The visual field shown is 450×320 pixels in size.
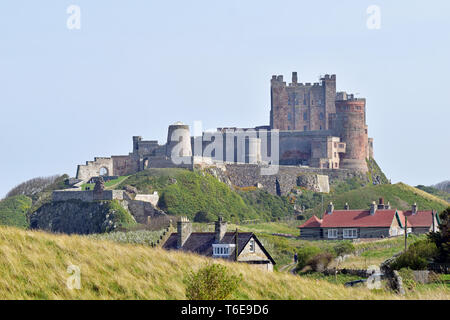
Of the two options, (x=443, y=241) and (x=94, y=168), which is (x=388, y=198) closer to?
(x=94, y=168)

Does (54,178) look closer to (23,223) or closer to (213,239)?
(23,223)

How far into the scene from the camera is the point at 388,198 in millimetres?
88562

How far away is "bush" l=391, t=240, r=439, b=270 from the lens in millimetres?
39844

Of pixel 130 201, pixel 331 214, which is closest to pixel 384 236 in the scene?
pixel 331 214

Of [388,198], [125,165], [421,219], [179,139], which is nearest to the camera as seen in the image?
[421,219]

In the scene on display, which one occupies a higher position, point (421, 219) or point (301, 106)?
point (301, 106)

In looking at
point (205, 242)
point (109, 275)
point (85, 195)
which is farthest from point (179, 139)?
point (109, 275)

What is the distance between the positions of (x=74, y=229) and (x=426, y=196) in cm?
3874

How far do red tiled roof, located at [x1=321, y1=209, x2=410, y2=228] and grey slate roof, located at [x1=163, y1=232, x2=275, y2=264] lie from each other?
22.5 meters

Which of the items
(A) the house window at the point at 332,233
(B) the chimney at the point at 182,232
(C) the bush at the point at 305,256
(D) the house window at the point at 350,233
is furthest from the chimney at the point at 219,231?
(A) the house window at the point at 332,233

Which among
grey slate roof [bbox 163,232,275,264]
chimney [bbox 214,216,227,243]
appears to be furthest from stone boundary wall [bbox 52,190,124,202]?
chimney [bbox 214,216,227,243]

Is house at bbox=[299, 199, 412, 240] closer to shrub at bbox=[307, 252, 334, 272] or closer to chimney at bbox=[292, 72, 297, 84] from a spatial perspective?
shrub at bbox=[307, 252, 334, 272]

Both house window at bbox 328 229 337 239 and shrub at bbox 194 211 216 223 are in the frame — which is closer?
house window at bbox 328 229 337 239

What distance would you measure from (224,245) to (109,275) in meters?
22.1
